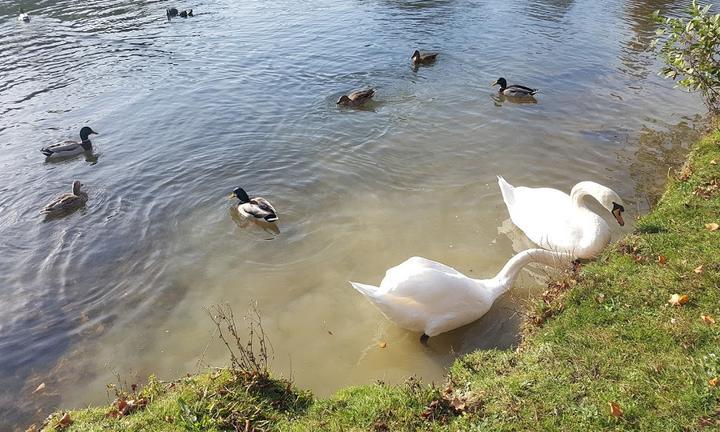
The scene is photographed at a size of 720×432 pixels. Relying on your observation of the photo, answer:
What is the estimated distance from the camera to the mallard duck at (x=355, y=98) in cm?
1542

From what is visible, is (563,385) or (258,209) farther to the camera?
(258,209)

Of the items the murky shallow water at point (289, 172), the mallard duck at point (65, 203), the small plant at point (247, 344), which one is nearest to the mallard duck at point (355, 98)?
the murky shallow water at point (289, 172)

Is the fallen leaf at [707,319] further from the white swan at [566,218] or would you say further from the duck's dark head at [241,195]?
the duck's dark head at [241,195]

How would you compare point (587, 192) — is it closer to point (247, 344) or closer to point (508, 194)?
point (508, 194)

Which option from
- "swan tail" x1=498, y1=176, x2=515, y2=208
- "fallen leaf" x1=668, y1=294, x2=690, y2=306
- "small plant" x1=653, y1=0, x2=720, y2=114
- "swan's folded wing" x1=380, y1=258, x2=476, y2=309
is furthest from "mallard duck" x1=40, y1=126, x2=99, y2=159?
"fallen leaf" x1=668, y1=294, x2=690, y2=306

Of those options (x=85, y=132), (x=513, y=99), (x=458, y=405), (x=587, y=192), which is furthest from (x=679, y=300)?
(x=85, y=132)

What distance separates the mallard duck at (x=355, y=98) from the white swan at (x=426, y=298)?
9.10m

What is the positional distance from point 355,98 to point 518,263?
9029 mm

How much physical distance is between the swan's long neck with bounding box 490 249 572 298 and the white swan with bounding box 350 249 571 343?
1.28 feet

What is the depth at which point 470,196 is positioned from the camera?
36.1 feet

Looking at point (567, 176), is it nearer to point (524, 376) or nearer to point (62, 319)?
point (524, 376)

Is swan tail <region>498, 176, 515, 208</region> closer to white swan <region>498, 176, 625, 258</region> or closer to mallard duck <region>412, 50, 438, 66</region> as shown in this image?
white swan <region>498, 176, 625, 258</region>

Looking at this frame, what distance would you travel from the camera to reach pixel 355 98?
1539 centimetres

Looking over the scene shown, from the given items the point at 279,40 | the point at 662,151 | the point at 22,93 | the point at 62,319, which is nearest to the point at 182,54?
the point at 279,40
